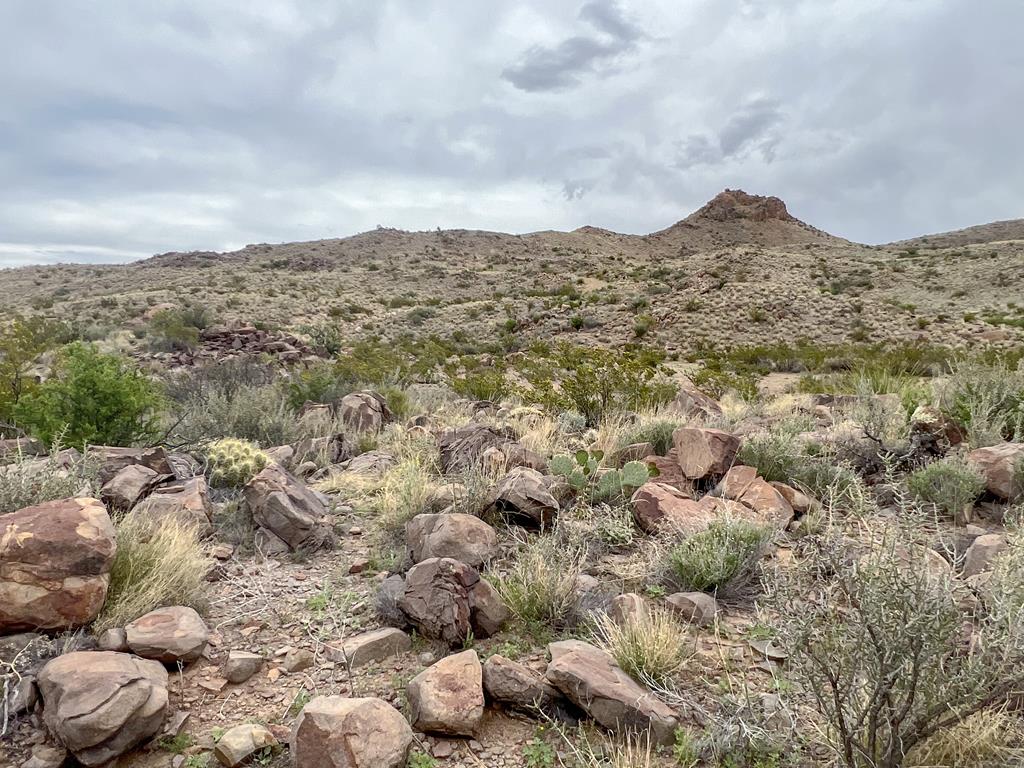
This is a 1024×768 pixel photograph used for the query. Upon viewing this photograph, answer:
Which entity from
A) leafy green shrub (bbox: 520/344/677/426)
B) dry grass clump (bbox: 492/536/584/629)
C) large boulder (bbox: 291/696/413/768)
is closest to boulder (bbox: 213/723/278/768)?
large boulder (bbox: 291/696/413/768)

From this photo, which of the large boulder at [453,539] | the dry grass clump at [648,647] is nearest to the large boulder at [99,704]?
the large boulder at [453,539]

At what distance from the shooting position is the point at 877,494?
497 centimetres

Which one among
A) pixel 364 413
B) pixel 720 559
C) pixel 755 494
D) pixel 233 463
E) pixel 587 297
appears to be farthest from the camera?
pixel 587 297

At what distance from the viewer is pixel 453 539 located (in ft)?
13.3

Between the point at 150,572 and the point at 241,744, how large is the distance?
150 cm

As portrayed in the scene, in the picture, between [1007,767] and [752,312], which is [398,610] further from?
[752,312]

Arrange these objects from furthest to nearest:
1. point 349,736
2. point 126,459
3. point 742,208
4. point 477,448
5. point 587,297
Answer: point 742,208 → point 587,297 → point 477,448 → point 126,459 → point 349,736

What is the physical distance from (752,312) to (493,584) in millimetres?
24127

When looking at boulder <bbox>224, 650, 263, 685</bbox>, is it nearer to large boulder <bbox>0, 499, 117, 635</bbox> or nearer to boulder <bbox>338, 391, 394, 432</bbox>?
large boulder <bbox>0, 499, 117, 635</bbox>

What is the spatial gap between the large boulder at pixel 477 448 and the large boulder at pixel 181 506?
2125mm

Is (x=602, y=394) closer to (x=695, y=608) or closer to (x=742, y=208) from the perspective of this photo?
(x=695, y=608)

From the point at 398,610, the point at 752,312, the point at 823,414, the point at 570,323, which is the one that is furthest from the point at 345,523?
the point at 752,312

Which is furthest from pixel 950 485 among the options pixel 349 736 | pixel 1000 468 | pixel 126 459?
pixel 126 459

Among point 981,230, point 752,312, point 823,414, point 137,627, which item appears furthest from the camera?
point 981,230
